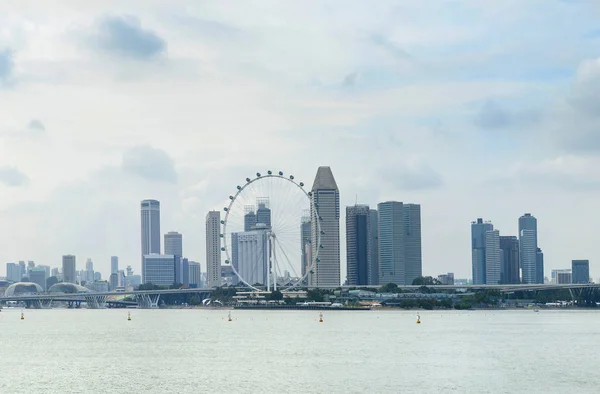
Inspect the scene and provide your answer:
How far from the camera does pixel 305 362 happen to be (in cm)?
9950

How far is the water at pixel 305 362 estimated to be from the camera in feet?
264

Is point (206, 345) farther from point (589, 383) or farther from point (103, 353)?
point (589, 383)

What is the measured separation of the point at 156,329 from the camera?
17250cm

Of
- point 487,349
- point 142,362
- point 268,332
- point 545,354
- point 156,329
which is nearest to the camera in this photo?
point 142,362

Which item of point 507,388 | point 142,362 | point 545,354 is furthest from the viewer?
point 545,354

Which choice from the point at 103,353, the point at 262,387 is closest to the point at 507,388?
the point at 262,387

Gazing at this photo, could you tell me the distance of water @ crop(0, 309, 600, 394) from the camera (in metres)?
80.5

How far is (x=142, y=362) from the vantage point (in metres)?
101

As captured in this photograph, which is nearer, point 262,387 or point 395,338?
point 262,387

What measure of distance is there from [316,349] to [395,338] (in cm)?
2263

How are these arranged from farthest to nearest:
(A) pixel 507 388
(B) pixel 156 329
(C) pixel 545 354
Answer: (B) pixel 156 329 < (C) pixel 545 354 < (A) pixel 507 388

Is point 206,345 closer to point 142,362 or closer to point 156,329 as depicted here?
point 142,362

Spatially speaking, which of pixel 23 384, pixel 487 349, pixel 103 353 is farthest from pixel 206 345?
pixel 23 384

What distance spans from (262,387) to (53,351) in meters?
42.4
